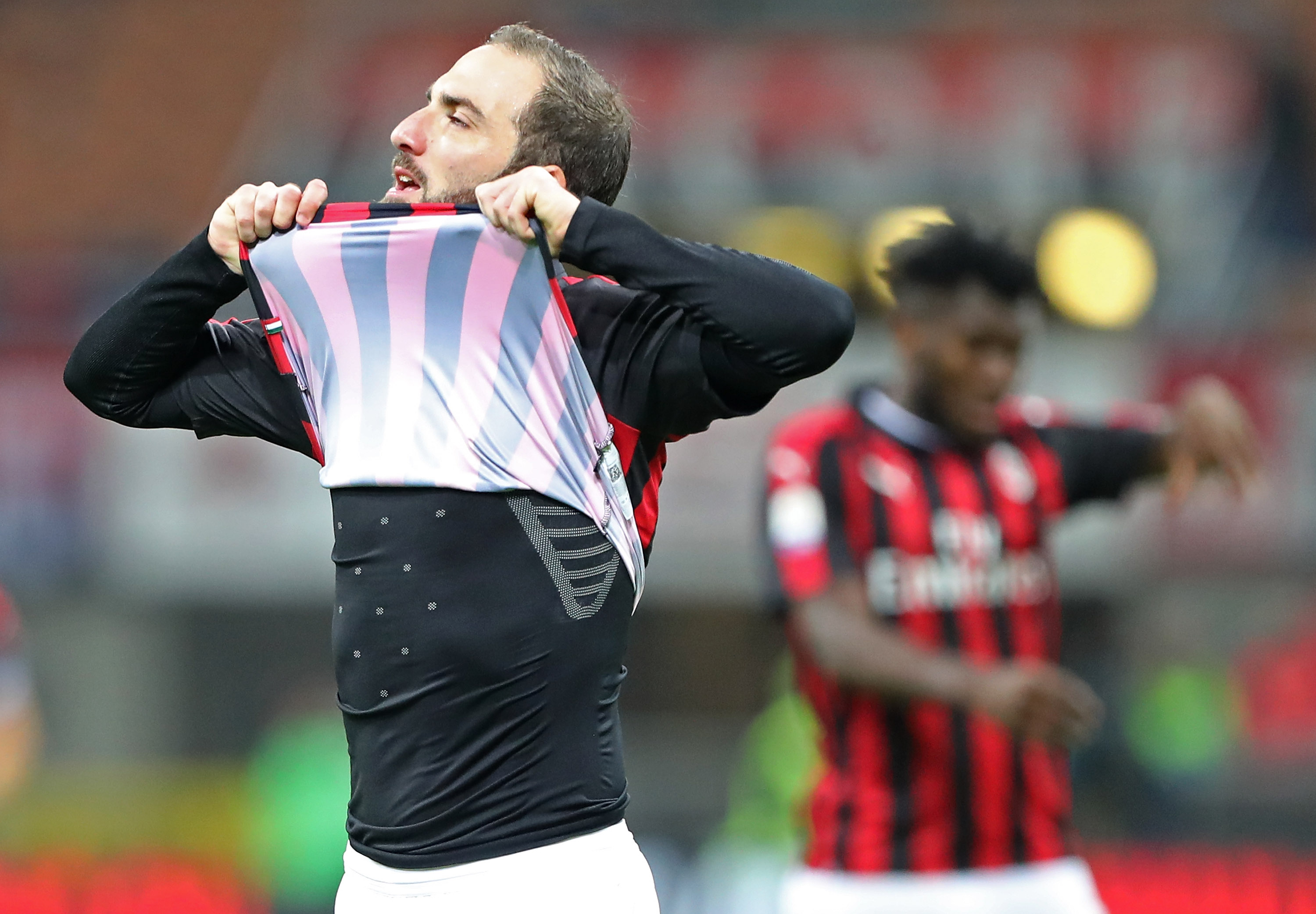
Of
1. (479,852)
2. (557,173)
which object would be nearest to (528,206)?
(557,173)

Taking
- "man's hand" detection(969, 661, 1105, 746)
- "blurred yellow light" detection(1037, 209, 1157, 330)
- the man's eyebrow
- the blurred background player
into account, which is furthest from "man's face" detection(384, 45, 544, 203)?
"blurred yellow light" detection(1037, 209, 1157, 330)

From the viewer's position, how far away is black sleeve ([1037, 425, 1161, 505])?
3.82 meters

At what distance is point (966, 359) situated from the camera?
3.66m

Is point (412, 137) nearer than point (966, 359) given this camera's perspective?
Yes

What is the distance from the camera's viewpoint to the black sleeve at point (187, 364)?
2094 millimetres

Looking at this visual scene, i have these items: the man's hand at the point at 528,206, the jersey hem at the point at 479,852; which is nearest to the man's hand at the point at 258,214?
the man's hand at the point at 528,206

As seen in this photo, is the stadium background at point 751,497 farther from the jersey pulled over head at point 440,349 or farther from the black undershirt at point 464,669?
the jersey pulled over head at point 440,349

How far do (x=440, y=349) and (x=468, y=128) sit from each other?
31cm

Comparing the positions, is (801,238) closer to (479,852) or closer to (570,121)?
(570,121)

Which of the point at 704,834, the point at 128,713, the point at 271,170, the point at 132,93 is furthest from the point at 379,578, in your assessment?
the point at 132,93

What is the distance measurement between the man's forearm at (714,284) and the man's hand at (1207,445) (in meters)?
2.04

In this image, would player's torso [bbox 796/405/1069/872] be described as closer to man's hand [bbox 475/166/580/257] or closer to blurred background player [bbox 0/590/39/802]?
man's hand [bbox 475/166/580/257]

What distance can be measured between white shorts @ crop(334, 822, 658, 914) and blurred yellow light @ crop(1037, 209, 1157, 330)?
8.45 m

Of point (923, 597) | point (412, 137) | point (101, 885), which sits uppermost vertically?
point (412, 137)
